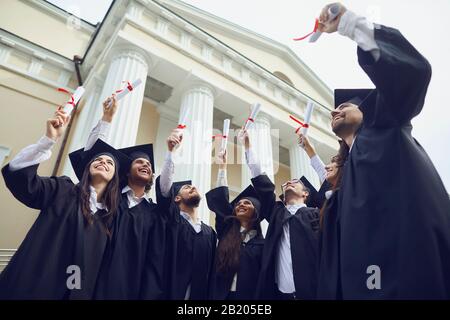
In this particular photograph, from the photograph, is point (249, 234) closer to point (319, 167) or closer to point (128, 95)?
point (319, 167)

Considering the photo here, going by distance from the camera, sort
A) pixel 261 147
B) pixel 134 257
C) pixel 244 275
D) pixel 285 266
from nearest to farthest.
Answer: pixel 134 257, pixel 285 266, pixel 244 275, pixel 261 147

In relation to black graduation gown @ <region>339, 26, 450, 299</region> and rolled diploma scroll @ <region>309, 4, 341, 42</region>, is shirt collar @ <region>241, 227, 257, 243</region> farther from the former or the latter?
rolled diploma scroll @ <region>309, 4, 341, 42</region>

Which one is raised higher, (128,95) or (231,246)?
(128,95)

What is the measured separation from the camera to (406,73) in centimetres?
165

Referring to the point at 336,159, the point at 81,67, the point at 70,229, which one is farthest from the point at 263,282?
the point at 81,67

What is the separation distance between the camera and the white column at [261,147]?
30.7 ft

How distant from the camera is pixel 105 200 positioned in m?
2.85

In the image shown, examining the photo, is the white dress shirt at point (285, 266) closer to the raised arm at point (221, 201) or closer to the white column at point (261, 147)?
the raised arm at point (221, 201)

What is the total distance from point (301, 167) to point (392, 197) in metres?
10.0

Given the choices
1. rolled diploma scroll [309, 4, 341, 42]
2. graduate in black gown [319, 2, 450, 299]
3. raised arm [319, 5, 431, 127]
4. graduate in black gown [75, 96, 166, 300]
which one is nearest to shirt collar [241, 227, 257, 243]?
graduate in black gown [75, 96, 166, 300]

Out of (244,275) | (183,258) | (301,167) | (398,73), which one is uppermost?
(301,167)

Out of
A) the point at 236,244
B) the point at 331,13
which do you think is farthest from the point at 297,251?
the point at 331,13

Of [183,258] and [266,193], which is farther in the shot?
[266,193]

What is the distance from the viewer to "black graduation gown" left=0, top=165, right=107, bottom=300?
2094 mm
